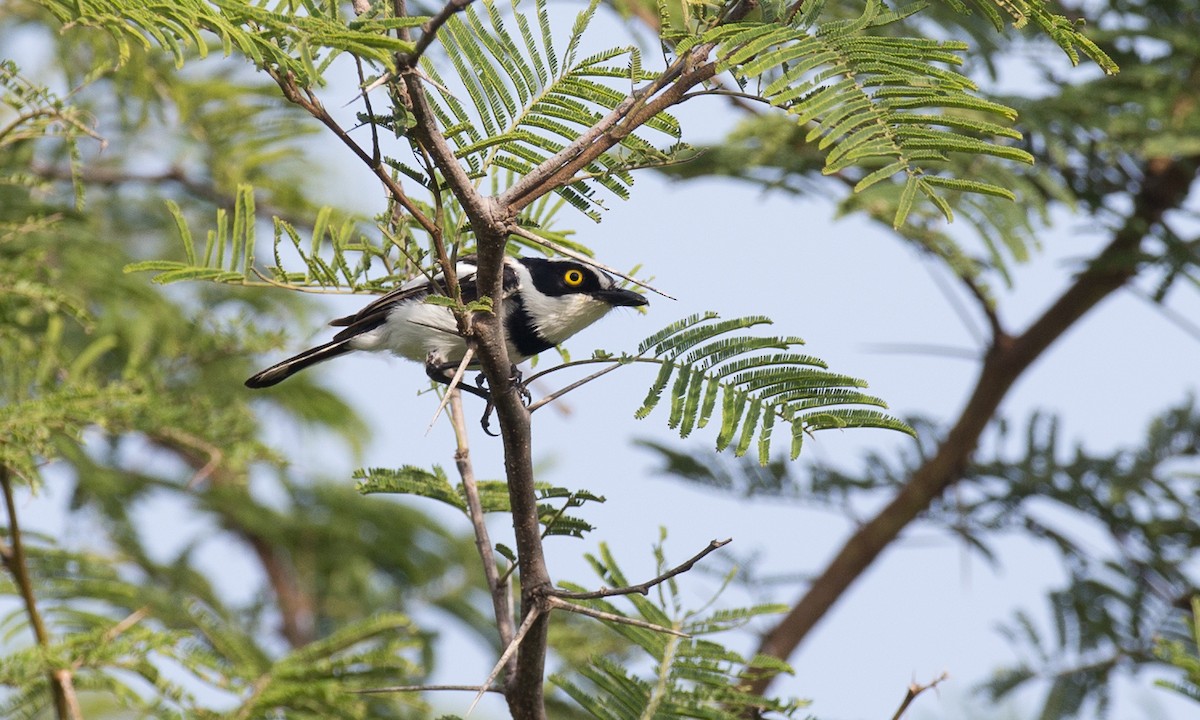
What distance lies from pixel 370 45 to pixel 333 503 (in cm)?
533

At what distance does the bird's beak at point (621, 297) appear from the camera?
359cm

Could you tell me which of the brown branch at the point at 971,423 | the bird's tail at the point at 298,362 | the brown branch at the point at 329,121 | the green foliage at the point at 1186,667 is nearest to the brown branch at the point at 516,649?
the brown branch at the point at 329,121

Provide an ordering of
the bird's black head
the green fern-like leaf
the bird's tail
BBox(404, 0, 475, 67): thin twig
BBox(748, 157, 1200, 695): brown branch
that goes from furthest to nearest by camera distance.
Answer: BBox(748, 157, 1200, 695): brown branch < the bird's tail < the bird's black head < the green fern-like leaf < BBox(404, 0, 475, 67): thin twig

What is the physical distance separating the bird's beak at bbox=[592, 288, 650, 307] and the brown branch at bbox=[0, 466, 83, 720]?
5.31ft

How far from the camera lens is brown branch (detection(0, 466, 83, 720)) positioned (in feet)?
9.99

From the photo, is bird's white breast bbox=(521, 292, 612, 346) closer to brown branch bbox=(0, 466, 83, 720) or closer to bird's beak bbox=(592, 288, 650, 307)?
bird's beak bbox=(592, 288, 650, 307)

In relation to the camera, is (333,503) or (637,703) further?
(333,503)

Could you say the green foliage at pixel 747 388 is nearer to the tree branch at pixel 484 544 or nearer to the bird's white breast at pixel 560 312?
the tree branch at pixel 484 544

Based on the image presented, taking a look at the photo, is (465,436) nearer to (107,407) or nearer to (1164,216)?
(107,407)

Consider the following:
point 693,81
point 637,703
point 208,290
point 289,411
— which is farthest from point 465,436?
point 289,411

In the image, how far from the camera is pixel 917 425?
16.9ft

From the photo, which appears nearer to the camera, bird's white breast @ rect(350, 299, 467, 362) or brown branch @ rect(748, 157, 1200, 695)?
bird's white breast @ rect(350, 299, 467, 362)

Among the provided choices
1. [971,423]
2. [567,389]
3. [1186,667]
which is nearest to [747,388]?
[567,389]

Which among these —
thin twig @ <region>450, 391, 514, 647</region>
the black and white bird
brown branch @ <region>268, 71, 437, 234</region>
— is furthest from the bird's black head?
brown branch @ <region>268, 71, 437, 234</region>
